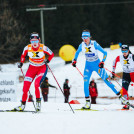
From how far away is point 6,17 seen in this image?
28516mm

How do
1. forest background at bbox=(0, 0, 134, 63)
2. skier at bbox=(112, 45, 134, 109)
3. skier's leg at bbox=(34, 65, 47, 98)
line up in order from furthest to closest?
forest background at bbox=(0, 0, 134, 63), skier at bbox=(112, 45, 134, 109), skier's leg at bbox=(34, 65, 47, 98)

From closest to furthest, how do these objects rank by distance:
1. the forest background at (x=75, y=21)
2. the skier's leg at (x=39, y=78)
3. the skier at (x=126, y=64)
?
1. the skier's leg at (x=39, y=78)
2. the skier at (x=126, y=64)
3. the forest background at (x=75, y=21)

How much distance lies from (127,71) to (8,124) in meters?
3.71

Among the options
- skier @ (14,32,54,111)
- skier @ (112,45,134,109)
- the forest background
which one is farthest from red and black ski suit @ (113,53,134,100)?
the forest background

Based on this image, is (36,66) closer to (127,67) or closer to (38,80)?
(38,80)

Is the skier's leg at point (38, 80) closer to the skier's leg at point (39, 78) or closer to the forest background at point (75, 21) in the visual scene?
the skier's leg at point (39, 78)

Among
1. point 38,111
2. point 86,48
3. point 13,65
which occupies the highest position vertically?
point 86,48

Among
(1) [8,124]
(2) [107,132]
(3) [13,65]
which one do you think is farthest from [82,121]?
(3) [13,65]

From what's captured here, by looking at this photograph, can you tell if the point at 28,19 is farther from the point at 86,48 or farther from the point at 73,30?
the point at 86,48

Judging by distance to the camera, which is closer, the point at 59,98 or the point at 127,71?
the point at 127,71

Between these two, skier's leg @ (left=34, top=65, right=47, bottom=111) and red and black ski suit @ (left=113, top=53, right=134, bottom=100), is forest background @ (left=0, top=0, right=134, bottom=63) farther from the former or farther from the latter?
skier's leg @ (left=34, top=65, right=47, bottom=111)

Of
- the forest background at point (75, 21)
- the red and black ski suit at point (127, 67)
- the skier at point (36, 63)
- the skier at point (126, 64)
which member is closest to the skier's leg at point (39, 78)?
the skier at point (36, 63)

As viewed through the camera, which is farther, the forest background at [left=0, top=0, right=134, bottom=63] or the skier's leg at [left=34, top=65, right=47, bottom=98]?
the forest background at [left=0, top=0, right=134, bottom=63]

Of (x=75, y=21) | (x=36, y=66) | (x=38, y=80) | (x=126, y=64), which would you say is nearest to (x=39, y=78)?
(x=38, y=80)
